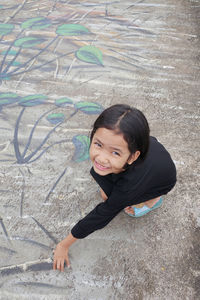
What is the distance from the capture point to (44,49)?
275cm

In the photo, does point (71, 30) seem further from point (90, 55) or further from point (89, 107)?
point (89, 107)

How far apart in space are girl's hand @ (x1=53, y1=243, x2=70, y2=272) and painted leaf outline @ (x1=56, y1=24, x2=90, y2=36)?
241cm

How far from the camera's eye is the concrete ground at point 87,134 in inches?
52.9

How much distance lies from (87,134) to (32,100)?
2.00 ft

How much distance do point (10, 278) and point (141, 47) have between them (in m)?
2.47

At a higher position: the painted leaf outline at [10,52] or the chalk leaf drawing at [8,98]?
the painted leaf outline at [10,52]

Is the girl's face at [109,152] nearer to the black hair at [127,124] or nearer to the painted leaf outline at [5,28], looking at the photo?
the black hair at [127,124]

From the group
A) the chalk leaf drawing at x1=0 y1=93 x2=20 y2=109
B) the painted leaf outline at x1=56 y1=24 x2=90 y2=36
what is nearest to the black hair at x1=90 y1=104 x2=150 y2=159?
the chalk leaf drawing at x1=0 y1=93 x2=20 y2=109

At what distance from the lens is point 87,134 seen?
1.98 metres

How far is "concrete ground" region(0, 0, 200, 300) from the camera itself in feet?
4.41

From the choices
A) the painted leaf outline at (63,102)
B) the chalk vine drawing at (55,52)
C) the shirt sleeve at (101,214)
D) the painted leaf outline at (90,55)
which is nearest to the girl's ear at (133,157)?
the shirt sleeve at (101,214)

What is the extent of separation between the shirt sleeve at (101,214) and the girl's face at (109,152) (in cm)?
12

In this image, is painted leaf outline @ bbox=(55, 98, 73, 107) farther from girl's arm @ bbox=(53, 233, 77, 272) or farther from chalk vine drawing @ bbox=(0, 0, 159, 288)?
girl's arm @ bbox=(53, 233, 77, 272)

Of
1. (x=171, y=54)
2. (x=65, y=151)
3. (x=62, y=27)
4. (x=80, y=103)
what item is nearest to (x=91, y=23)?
(x=62, y=27)
